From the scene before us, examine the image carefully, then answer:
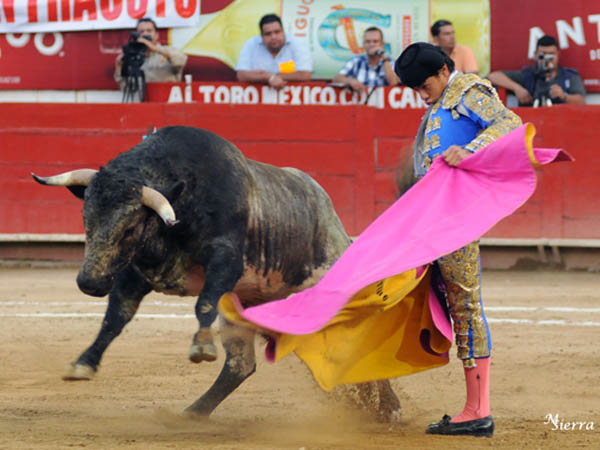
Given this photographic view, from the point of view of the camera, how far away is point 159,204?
379 centimetres

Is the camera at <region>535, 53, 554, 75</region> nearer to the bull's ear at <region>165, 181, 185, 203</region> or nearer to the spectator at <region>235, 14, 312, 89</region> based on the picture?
the spectator at <region>235, 14, 312, 89</region>

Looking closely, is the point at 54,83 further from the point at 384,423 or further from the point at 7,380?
the point at 384,423

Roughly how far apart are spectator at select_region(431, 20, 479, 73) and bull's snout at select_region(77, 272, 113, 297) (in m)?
4.83

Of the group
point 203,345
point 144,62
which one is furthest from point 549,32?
point 203,345

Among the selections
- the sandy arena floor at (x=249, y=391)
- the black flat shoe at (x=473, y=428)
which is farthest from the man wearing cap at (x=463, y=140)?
the sandy arena floor at (x=249, y=391)

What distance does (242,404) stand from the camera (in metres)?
4.56

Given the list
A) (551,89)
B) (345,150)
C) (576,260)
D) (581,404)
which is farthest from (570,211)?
(581,404)

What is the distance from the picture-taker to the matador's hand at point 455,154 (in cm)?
353

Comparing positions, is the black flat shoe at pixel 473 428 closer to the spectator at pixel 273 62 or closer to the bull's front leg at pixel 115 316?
the bull's front leg at pixel 115 316

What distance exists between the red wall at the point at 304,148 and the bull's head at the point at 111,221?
4570mm

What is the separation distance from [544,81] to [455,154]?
5190mm

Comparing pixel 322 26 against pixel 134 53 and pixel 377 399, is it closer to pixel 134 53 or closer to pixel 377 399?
pixel 134 53

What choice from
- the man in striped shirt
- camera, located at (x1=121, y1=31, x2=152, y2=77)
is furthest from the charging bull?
camera, located at (x1=121, y1=31, x2=152, y2=77)

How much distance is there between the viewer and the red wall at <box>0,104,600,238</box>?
830cm
